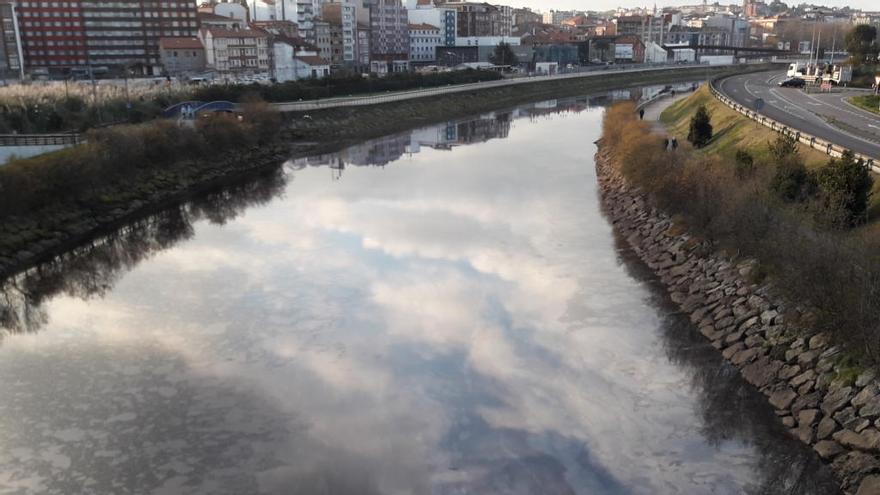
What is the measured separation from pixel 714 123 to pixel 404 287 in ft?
61.3

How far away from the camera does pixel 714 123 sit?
31.8 metres

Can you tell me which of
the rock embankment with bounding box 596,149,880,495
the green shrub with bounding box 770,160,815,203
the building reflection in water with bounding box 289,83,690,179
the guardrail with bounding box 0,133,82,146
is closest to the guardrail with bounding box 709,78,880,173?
the green shrub with bounding box 770,160,815,203

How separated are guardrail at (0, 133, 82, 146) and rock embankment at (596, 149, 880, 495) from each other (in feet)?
69.6

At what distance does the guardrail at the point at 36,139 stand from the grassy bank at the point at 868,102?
103 ft

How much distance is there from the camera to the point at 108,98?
3975cm

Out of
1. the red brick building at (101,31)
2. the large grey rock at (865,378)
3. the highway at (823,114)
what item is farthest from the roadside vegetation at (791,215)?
the red brick building at (101,31)

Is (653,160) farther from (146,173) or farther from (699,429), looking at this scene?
(146,173)

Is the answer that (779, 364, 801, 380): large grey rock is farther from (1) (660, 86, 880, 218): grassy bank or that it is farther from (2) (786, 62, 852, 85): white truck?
(2) (786, 62, 852, 85): white truck

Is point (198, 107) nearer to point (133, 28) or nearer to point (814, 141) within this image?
point (814, 141)

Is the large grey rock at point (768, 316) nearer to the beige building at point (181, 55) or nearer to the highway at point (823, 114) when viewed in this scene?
the highway at point (823, 114)

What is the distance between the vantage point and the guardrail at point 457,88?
50375mm

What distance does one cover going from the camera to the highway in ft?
76.8

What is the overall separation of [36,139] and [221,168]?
835cm

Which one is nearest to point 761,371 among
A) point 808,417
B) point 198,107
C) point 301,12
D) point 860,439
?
point 808,417
